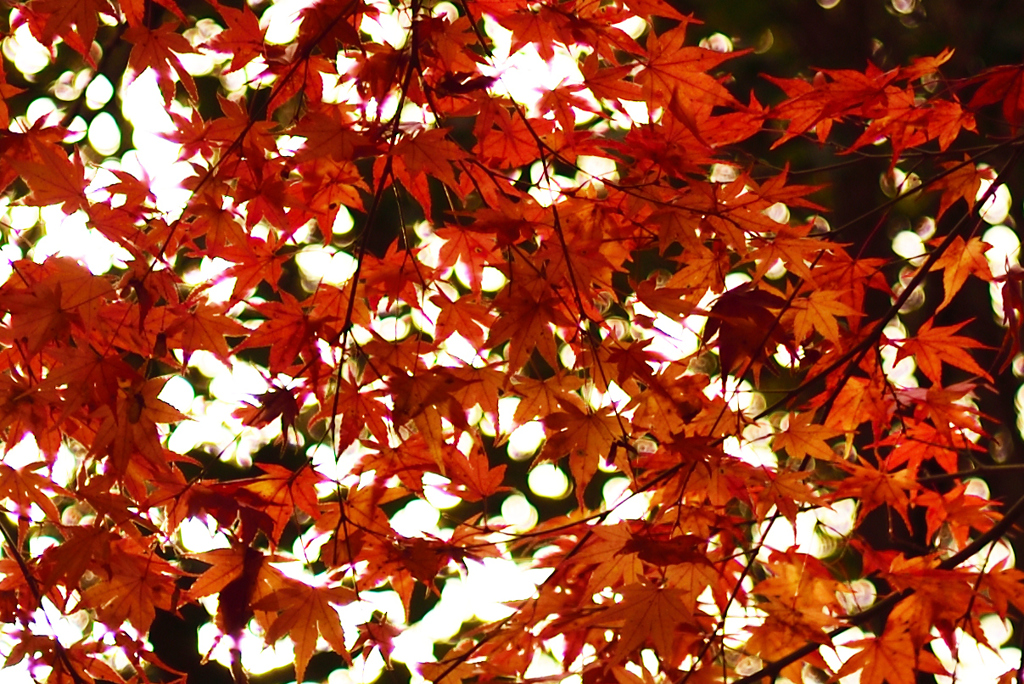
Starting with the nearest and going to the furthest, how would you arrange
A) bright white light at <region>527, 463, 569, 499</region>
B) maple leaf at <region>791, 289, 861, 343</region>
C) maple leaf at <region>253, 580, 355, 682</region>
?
maple leaf at <region>253, 580, 355, 682</region> → maple leaf at <region>791, 289, 861, 343</region> → bright white light at <region>527, 463, 569, 499</region>

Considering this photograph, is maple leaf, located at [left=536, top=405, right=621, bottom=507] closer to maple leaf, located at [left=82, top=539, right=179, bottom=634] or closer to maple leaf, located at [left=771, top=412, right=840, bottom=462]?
maple leaf, located at [left=771, top=412, right=840, bottom=462]

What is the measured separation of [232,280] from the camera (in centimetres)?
151

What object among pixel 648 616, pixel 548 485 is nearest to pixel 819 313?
pixel 648 616

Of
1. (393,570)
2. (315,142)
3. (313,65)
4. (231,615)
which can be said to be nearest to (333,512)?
(393,570)

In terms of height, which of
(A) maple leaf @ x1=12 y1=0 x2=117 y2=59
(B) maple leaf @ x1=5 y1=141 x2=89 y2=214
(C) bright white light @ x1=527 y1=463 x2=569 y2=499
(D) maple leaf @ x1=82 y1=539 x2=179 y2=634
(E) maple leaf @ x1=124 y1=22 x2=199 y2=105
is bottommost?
(D) maple leaf @ x1=82 y1=539 x2=179 y2=634

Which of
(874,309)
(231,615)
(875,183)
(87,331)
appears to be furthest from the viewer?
(875,183)

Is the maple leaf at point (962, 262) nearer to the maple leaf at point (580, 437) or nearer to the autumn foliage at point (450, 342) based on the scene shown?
the autumn foliage at point (450, 342)

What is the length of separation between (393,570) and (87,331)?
1.85 feet

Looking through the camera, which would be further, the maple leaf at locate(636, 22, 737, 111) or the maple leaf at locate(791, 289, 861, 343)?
the maple leaf at locate(791, 289, 861, 343)

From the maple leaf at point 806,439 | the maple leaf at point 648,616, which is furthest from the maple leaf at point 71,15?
the maple leaf at point 806,439

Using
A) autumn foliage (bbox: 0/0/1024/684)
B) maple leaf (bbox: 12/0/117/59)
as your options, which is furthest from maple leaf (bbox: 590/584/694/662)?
maple leaf (bbox: 12/0/117/59)

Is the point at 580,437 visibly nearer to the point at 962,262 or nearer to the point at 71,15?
the point at 962,262

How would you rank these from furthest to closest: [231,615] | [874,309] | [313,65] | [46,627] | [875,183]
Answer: [875,183]
[874,309]
[313,65]
[46,627]
[231,615]

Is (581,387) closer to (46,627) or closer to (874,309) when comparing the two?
(46,627)
